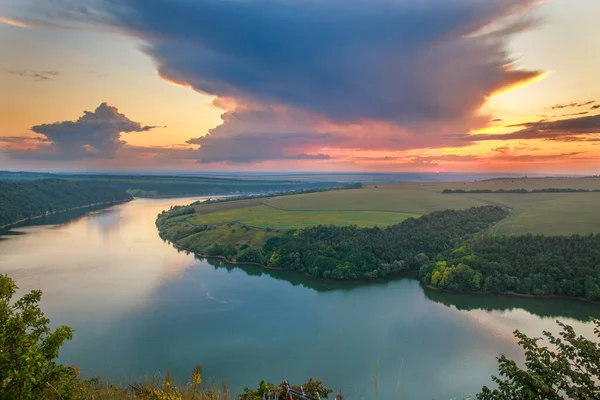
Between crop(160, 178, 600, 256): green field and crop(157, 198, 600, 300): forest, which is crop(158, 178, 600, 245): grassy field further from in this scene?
crop(157, 198, 600, 300): forest

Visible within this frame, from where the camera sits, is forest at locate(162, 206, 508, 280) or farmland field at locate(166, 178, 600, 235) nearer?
forest at locate(162, 206, 508, 280)

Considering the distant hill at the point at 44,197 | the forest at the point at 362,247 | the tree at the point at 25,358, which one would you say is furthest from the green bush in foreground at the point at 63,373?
the distant hill at the point at 44,197

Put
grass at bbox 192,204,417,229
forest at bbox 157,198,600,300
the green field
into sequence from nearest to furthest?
forest at bbox 157,198,600,300 < the green field < grass at bbox 192,204,417,229

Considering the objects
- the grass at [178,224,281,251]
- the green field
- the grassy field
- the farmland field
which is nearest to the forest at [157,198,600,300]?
the grass at [178,224,281,251]

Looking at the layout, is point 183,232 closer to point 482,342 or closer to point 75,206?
point 482,342

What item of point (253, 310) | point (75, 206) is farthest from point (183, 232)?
point (75, 206)
